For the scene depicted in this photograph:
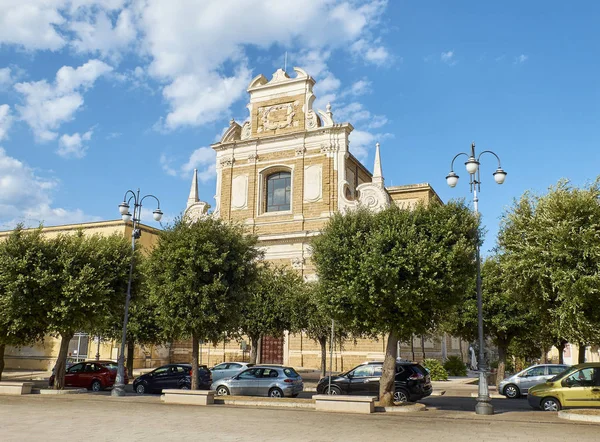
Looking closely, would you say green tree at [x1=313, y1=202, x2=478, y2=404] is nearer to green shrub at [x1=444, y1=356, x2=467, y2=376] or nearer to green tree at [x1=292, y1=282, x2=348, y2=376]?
green tree at [x1=292, y1=282, x2=348, y2=376]

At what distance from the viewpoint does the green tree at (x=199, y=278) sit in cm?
1961

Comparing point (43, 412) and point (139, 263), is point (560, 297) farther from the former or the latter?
point (139, 263)

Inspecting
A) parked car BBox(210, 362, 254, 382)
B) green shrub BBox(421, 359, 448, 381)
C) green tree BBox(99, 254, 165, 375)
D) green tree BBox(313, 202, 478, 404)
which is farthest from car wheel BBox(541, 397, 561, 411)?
green tree BBox(99, 254, 165, 375)

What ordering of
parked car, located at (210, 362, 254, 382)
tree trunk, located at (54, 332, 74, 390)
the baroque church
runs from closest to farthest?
tree trunk, located at (54, 332, 74, 390), parked car, located at (210, 362, 254, 382), the baroque church

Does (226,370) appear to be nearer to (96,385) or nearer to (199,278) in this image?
(96,385)

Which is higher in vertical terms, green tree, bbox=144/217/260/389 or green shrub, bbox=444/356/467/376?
green tree, bbox=144/217/260/389

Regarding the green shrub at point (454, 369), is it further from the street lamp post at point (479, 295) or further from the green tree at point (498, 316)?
the street lamp post at point (479, 295)

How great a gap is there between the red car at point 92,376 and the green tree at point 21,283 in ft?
12.8

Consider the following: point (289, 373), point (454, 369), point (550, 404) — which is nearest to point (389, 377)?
point (289, 373)

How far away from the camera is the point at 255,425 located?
1333 cm

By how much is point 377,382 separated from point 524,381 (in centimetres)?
756

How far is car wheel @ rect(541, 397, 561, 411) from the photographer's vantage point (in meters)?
17.2

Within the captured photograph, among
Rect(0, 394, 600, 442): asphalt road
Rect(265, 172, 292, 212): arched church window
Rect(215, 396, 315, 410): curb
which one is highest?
Rect(265, 172, 292, 212): arched church window

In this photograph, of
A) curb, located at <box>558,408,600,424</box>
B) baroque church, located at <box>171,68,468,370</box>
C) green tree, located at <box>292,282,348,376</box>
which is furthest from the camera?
baroque church, located at <box>171,68,468,370</box>
